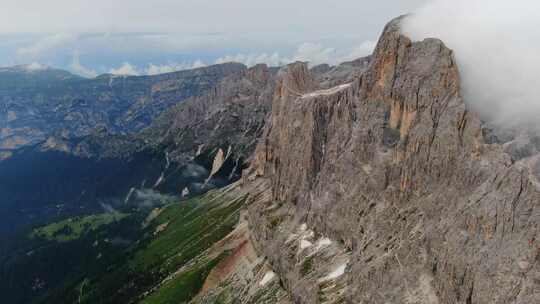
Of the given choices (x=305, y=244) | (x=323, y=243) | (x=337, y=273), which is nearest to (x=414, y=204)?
(x=337, y=273)

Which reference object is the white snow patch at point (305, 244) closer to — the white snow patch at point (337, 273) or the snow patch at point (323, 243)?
the snow patch at point (323, 243)

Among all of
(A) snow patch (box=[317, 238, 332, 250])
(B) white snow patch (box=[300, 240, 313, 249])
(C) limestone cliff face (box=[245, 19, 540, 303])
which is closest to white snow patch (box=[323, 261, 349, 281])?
(C) limestone cliff face (box=[245, 19, 540, 303])

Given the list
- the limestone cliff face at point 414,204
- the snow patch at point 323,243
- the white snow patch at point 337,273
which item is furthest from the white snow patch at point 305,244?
the white snow patch at point 337,273

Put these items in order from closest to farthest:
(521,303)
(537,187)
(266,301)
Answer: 1. (521,303)
2. (537,187)
3. (266,301)

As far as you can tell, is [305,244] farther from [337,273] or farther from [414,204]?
[414,204]

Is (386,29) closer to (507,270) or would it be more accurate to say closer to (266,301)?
(507,270)

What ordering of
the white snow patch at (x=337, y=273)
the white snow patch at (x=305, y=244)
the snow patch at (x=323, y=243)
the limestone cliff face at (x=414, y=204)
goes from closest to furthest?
the limestone cliff face at (x=414, y=204) < the white snow patch at (x=337, y=273) < the snow patch at (x=323, y=243) < the white snow patch at (x=305, y=244)

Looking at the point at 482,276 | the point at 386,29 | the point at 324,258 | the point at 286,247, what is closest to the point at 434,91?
the point at 386,29

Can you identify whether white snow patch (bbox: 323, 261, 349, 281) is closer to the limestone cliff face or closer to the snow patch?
the limestone cliff face
